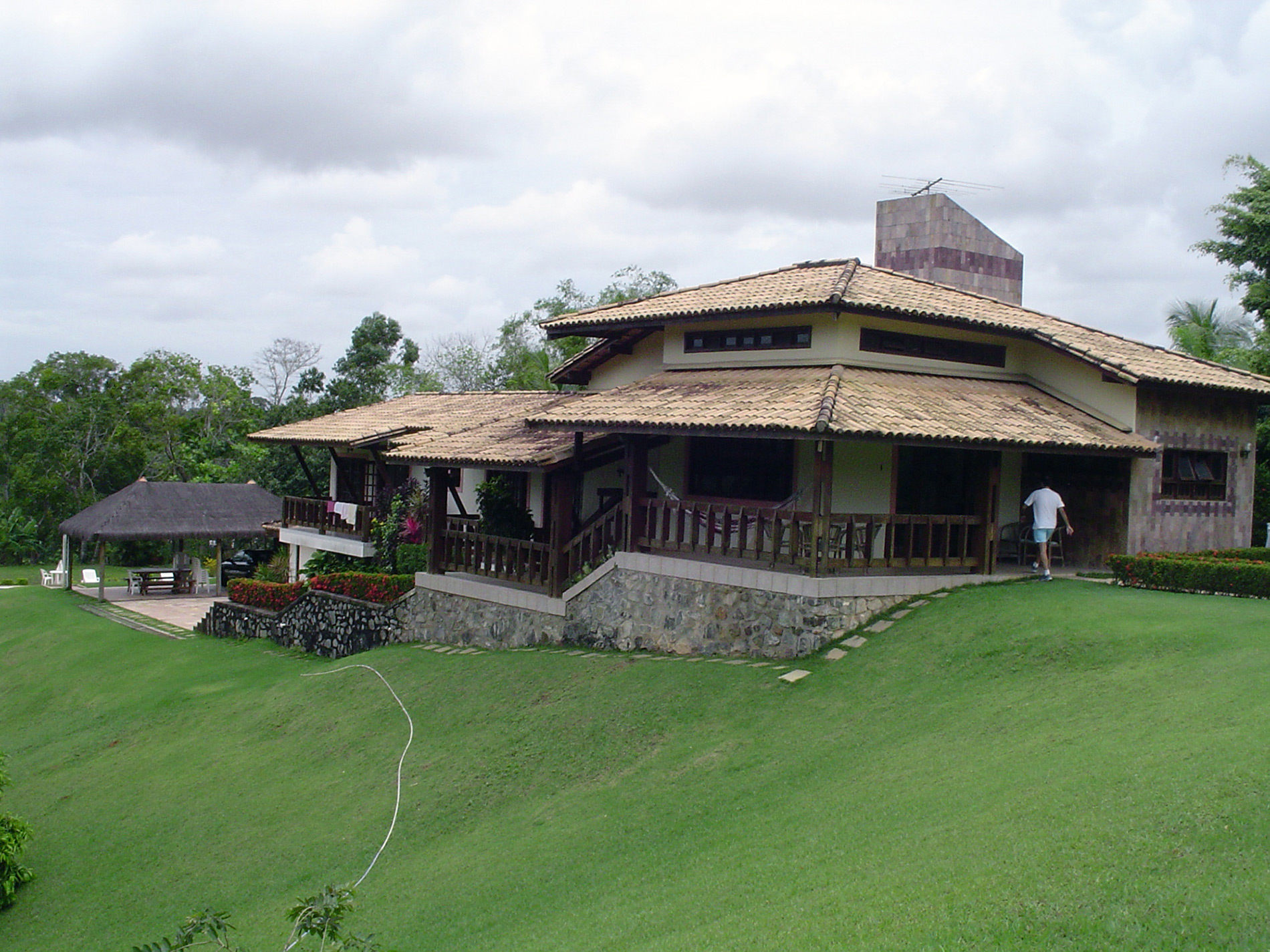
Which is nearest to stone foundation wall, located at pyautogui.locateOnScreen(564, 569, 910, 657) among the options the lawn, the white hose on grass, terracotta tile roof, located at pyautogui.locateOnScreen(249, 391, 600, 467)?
the lawn

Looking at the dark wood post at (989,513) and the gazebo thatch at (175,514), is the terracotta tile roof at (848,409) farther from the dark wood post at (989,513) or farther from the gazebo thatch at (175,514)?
the gazebo thatch at (175,514)

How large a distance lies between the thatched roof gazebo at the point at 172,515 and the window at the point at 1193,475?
25.3 m

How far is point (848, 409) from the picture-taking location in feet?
44.1

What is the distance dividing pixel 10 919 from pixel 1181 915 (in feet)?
38.6

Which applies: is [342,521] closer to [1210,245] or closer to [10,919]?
[10,919]

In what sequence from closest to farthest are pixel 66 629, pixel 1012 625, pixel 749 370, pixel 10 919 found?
pixel 10 919
pixel 1012 625
pixel 749 370
pixel 66 629

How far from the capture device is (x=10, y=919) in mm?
11602

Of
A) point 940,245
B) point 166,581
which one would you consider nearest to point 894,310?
point 940,245

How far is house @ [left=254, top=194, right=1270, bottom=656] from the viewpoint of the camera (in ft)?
45.8

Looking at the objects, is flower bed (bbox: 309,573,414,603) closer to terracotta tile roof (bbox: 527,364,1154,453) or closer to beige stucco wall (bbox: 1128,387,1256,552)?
terracotta tile roof (bbox: 527,364,1154,453)

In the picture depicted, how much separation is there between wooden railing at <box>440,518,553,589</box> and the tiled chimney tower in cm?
1498

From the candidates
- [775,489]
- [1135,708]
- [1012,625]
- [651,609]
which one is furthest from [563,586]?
[1135,708]

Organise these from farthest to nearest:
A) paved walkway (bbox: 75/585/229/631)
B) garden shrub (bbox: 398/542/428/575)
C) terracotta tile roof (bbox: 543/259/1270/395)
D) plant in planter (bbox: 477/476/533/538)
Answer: paved walkway (bbox: 75/585/229/631) < garden shrub (bbox: 398/542/428/575) < plant in planter (bbox: 477/476/533/538) < terracotta tile roof (bbox: 543/259/1270/395)

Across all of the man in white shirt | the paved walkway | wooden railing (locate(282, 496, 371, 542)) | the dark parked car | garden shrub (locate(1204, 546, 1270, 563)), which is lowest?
the paved walkway
